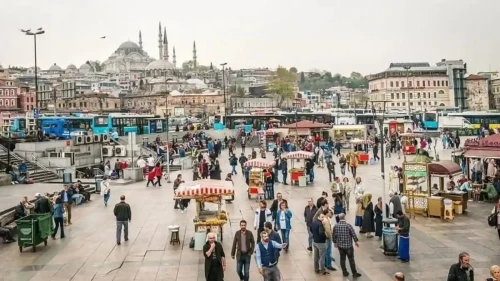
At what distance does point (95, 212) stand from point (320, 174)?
12764 mm

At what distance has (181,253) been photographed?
40.1ft

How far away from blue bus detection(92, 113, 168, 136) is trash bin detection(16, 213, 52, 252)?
33895 mm

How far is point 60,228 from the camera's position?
1458 cm

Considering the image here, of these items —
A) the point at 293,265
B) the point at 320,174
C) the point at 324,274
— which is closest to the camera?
the point at 324,274

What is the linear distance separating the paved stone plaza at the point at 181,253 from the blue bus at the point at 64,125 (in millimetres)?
32733

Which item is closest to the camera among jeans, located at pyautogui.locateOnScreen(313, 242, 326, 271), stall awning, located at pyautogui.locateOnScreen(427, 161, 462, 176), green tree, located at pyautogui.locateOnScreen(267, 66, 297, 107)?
jeans, located at pyautogui.locateOnScreen(313, 242, 326, 271)

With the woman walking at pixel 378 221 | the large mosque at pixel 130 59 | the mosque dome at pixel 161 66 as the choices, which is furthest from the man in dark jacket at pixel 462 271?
the large mosque at pixel 130 59

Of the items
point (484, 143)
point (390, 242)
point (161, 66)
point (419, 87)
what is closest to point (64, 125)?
point (484, 143)

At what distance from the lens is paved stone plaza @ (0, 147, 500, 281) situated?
10.6 metres

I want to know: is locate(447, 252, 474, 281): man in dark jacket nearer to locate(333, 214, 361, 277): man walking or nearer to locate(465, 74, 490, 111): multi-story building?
locate(333, 214, 361, 277): man walking

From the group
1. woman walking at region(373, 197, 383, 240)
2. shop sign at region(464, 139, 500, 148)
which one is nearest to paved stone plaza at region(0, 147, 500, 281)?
woman walking at region(373, 197, 383, 240)

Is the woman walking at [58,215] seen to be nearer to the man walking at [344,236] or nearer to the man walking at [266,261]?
the man walking at [266,261]

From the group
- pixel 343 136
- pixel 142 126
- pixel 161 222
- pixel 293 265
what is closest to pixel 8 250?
pixel 161 222

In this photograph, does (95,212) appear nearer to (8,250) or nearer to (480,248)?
(8,250)
